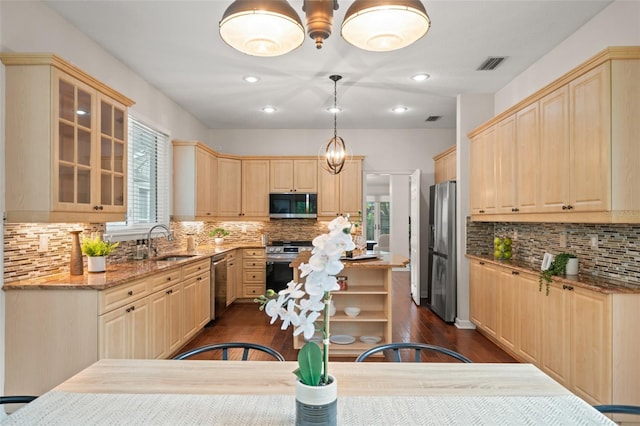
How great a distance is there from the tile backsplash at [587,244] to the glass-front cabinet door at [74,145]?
3.84 meters

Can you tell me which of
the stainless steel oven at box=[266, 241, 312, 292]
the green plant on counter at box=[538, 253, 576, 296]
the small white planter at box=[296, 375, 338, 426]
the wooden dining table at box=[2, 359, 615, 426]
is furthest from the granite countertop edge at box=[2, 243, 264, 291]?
the green plant on counter at box=[538, 253, 576, 296]

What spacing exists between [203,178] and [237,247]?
1.22 meters

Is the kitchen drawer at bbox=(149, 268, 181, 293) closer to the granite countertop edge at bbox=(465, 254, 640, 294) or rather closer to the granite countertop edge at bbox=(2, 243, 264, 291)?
the granite countertop edge at bbox=(2, 243, 264, 291)

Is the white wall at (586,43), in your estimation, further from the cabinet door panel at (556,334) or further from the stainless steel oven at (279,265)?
the stainless steel oven at (279,265)

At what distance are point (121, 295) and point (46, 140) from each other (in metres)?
1.13

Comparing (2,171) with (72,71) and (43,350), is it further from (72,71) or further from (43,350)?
(43,350)

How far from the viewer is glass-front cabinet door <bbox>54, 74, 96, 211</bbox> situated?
254 cm

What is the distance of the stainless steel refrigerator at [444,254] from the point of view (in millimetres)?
4809

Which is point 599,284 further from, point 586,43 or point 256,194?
point 256,194

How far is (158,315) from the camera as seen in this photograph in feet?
10.9

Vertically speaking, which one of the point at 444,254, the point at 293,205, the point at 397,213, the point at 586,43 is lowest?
the point at 444,254

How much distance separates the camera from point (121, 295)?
2.74 metres

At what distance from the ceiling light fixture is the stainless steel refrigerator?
11.5 ft

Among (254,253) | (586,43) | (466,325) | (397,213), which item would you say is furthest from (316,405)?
(397,213)
